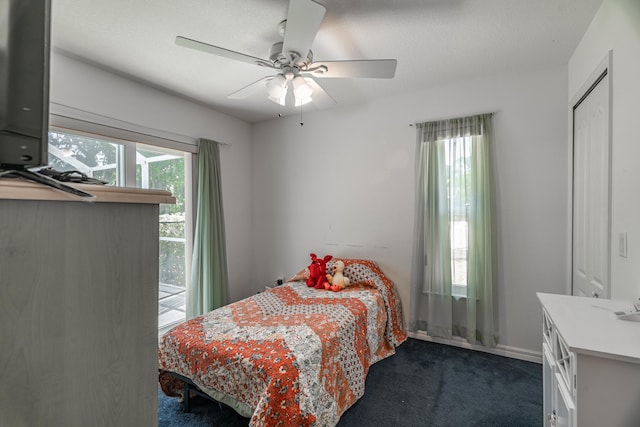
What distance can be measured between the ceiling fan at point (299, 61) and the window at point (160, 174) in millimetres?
1282

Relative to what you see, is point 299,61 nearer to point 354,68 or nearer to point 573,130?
point 354,68

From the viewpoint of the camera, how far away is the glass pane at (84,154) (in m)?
2.21

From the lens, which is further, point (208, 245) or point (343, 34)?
point (208, 245)

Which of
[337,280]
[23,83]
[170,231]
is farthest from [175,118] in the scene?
[23,83]

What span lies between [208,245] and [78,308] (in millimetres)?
2718

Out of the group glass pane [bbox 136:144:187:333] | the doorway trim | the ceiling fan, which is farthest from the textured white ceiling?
glass pane [bbox 136:144:187:333]

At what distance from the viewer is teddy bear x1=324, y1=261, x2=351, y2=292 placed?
2.82 meters

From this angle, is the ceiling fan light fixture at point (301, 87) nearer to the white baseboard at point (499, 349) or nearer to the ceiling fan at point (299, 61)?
the ceiling fan at point (299, 61)

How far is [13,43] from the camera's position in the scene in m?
0.50

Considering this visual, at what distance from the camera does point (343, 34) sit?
6.46ft

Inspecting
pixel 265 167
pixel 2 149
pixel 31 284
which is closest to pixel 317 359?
pixel 31 284

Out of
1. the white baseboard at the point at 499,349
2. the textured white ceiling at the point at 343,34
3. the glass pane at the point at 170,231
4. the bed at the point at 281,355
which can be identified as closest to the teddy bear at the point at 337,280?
the bed at the point at 281,355

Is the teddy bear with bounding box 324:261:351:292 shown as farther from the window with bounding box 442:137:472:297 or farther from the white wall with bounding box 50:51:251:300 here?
the white wall with bounding box 50:51:251:300

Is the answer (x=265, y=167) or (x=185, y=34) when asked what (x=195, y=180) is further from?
(x=185, y=34)
